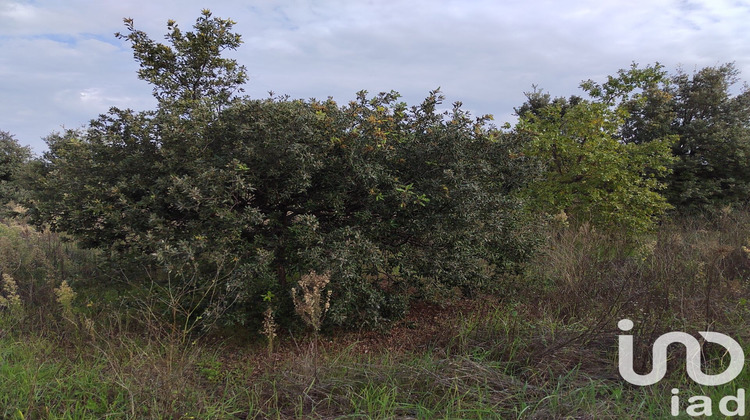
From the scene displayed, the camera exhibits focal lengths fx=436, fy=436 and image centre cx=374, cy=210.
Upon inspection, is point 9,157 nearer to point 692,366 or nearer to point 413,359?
point 413,359

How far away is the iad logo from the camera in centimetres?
297

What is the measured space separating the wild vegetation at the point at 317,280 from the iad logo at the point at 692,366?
0.08 metres

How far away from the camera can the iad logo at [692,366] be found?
297cm

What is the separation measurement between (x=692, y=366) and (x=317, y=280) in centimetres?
304

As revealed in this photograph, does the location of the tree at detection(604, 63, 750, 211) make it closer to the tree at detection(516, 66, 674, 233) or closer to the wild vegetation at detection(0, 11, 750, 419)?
the tree at detection(516, 66, 674, 233)

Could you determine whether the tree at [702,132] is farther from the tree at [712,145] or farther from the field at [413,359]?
the field at [413,359]

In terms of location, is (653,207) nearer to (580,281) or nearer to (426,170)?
(580,281)

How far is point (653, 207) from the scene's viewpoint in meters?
10.3

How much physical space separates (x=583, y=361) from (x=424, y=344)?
57.5 inches

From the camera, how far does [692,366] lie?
3457 millimetres

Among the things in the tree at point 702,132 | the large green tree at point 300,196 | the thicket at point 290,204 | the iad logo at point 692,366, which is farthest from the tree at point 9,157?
the tree at point 702,132

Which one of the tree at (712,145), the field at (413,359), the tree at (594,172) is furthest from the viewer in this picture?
the tree at (712,145)

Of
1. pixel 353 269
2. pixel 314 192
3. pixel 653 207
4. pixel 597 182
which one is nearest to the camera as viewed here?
pixel 353 269

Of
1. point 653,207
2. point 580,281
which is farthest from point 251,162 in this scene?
point 653,207
